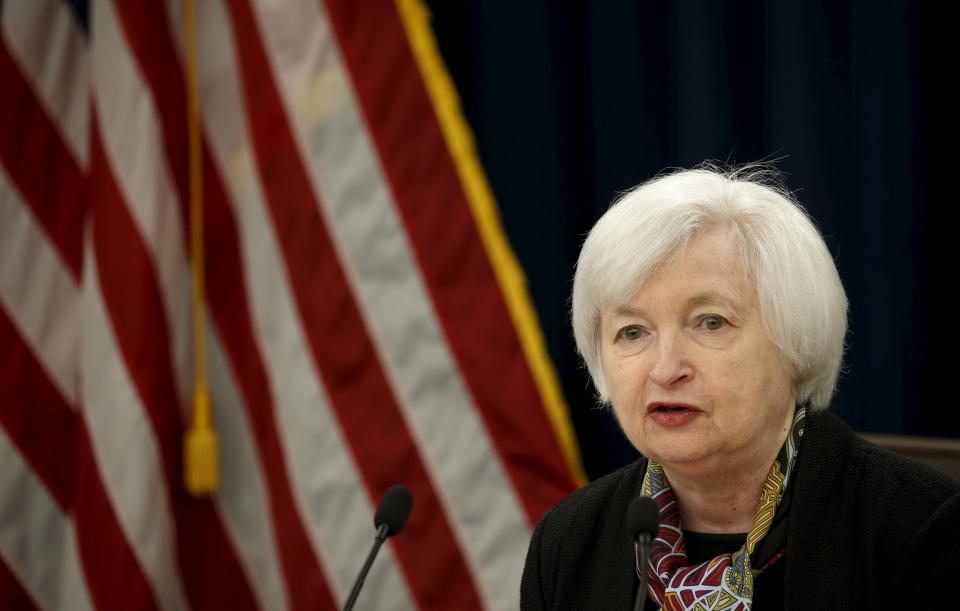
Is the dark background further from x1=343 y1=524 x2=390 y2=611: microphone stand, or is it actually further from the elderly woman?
x1=343 y1=524 x2=390 y2=611: microphone stand

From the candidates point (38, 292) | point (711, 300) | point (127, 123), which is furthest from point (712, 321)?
point (38, 292)

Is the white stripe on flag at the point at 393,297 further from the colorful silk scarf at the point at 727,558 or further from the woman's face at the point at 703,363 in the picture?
the woman's face at the point at 703,363

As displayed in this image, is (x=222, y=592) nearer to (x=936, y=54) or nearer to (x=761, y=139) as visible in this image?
(x=761, y=139)

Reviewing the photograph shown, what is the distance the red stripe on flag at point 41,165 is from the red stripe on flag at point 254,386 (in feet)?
1.23

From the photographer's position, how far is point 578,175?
2.68 metres

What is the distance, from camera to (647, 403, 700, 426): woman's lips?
1.40 meters

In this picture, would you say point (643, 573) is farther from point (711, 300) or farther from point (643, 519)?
point (711, 300)

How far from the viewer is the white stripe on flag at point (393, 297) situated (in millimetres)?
2359

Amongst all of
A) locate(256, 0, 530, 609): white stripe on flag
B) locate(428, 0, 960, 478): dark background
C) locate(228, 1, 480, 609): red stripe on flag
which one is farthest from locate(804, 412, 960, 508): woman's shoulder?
locate(228, 1, 480, 609): red stripe on flag

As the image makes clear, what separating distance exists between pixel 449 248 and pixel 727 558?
3.77 feet

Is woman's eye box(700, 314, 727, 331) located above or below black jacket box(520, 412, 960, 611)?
above

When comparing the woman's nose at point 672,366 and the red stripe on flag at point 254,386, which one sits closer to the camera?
the woman's nose at point 672,366

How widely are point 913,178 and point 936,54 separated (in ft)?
0.89

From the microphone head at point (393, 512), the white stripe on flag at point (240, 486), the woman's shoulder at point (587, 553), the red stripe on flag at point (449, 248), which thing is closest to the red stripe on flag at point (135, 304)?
the white stripe on flag at point (240, 486)
